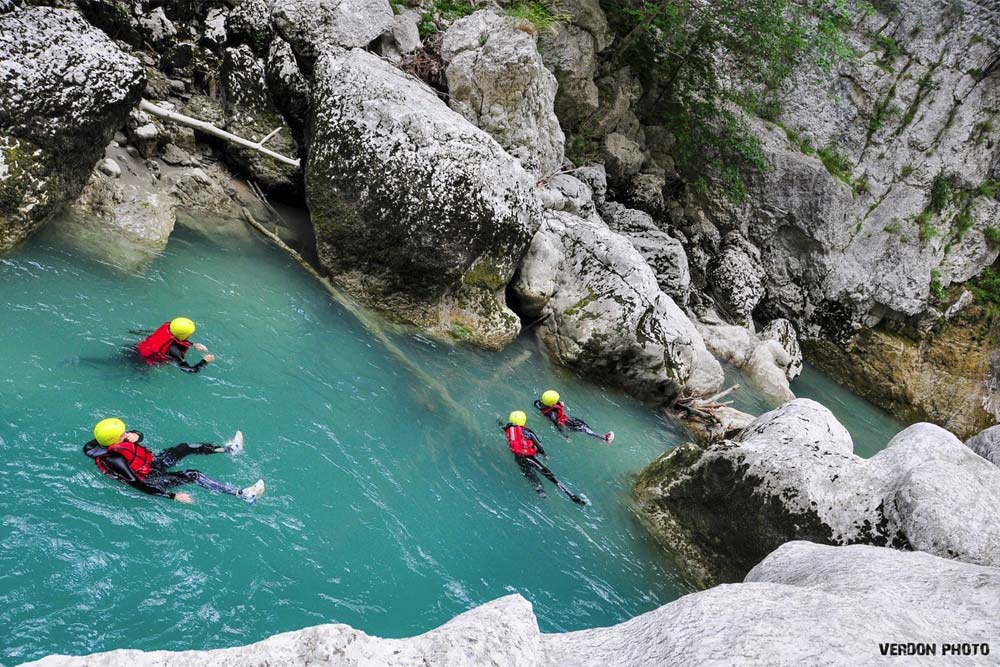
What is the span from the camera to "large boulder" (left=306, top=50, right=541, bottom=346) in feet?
38.8

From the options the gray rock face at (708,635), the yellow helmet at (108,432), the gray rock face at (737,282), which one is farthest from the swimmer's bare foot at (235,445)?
Result: the gray rock face at (737,282)

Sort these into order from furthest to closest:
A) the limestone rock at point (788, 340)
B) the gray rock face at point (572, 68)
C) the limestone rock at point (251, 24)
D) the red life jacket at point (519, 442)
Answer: the limestone rock at point (788, 340) → the gray rock face at point (572, 68) → the limestone rock at point (251, 24) → the red life jacket at point (519, 442)

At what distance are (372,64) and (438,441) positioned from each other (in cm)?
903

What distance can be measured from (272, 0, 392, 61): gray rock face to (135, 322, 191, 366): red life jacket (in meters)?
9.14

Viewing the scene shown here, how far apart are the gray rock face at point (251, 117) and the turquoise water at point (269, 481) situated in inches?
98.0

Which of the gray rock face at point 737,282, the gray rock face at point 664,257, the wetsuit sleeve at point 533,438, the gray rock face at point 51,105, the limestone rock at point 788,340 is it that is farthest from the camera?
the gray rock face at point 737,282

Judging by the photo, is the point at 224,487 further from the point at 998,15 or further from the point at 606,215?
the point at 998,15

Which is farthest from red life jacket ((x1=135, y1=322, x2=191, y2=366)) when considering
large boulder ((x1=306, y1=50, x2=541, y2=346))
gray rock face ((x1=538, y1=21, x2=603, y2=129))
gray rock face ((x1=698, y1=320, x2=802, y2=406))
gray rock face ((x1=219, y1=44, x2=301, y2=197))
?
gray rock face ((x1=698, y1=320, x2=802, y2=406))

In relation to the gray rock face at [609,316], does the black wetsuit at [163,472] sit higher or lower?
lower

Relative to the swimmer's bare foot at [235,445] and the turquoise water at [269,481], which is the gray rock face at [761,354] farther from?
the swimmer's bare foot at [235,445]

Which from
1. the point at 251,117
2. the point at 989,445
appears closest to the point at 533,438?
the point at 989,445

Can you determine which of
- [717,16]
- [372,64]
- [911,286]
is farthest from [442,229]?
[911,286]

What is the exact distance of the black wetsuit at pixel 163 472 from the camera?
20.6 feet

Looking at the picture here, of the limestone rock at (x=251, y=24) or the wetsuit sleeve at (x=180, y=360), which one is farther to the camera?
the limestone rock at (x=251, y=24)
